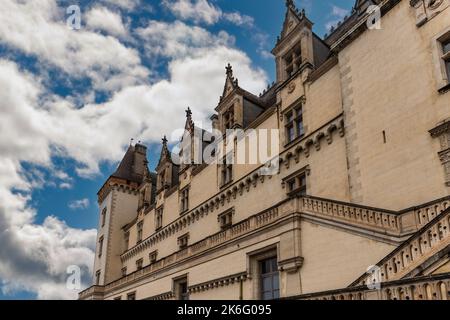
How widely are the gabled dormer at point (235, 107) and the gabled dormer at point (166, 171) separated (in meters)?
8.70

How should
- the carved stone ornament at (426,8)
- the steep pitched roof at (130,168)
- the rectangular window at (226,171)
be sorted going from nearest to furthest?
the carved stone ornament at (426,8), the rectangular window at (226,171), the steep pitched roof at (130,168)

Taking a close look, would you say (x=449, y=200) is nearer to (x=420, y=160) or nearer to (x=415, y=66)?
(x=420, y=160)

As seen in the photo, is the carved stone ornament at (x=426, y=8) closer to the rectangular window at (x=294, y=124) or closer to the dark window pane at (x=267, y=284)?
the rectangular window at (x=294, y=124)

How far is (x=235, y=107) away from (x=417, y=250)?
717 inches

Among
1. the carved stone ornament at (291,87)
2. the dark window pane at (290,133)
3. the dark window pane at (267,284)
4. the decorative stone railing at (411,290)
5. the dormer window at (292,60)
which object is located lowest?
the decorative stone railing at (411,290)

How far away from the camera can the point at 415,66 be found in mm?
14391

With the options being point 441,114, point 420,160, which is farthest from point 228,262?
point 441,114

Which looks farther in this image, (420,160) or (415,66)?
(415,66)

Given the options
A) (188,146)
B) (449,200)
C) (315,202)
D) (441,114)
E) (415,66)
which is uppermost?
(188,146)

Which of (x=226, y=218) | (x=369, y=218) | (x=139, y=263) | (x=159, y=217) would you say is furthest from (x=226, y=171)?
(x=139, y=263)

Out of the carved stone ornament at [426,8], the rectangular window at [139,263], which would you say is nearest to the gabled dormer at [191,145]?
the rectangular window at [139,263]

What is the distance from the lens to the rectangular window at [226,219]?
79.6 ft
